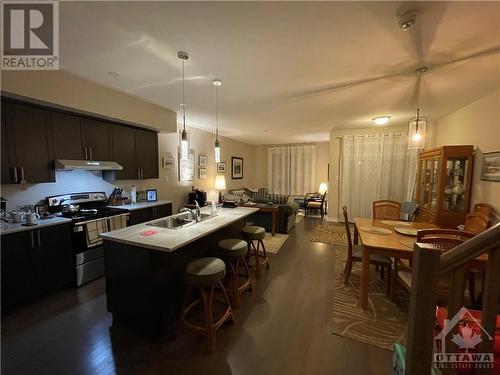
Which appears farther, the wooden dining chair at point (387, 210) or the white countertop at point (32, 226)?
the wooden dining chair at point (387, 210)

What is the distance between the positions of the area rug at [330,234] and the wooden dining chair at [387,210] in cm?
97

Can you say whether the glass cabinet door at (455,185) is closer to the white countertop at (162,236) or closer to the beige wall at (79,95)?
the white countertop at (162,236)

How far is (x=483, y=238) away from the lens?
71 cm

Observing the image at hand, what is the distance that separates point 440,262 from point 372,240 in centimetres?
164

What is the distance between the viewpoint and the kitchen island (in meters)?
1.77

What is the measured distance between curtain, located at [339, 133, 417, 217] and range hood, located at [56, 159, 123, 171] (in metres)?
5.22

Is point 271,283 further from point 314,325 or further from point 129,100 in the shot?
point 129,100

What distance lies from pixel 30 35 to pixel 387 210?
479 centimetres

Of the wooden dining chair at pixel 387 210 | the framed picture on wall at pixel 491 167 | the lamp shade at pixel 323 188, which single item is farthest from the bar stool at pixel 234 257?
the lamp shade at pixel 323 188

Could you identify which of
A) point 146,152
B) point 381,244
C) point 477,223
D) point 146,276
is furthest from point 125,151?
point 477,223

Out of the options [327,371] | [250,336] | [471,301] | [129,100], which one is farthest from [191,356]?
[129,100]

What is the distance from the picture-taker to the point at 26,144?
2.35m

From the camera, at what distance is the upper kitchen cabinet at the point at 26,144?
86.7 inches

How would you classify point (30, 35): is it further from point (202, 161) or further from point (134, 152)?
point (202, 161)
